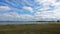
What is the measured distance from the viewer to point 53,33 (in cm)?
586

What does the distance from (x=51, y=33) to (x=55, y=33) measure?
17cm

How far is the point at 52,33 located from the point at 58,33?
284 millimetres

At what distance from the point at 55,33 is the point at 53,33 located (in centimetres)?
9

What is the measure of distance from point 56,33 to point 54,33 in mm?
120

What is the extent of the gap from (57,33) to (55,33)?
87 mm

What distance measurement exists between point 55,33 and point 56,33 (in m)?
0.07

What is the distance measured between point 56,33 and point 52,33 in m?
0.22

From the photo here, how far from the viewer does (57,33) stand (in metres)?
5.79

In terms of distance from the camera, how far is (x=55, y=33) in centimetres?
581

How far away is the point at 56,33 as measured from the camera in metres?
5.75

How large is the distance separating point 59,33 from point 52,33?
325mm

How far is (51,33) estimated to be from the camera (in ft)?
19.1

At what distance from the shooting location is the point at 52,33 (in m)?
5.91

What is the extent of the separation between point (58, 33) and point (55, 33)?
5.3 inches
